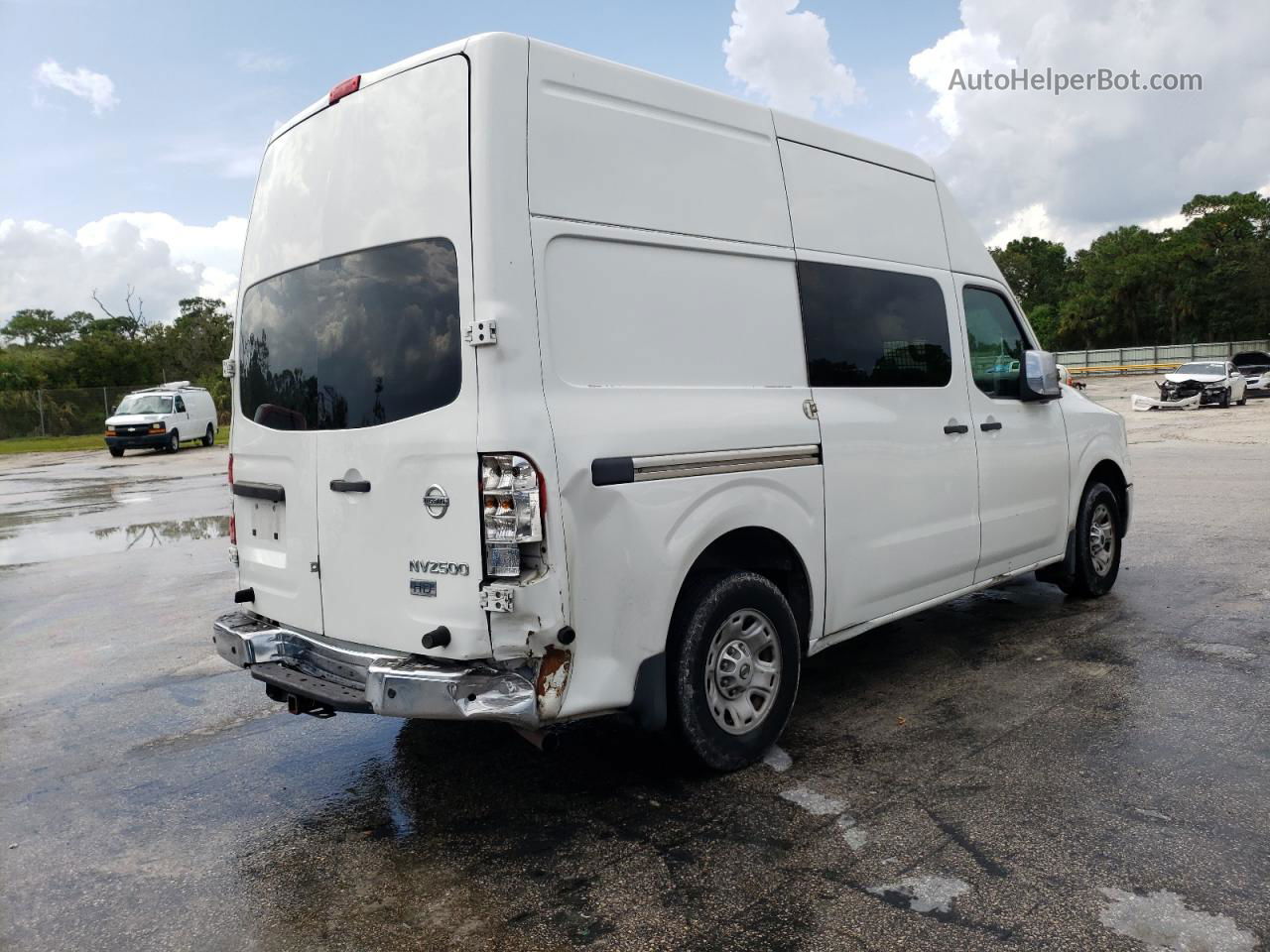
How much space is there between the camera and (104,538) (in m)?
12.2

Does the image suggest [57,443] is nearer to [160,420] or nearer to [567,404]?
[160,420]

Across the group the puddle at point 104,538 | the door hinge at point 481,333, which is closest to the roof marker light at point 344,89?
the door hinge at point 481,333

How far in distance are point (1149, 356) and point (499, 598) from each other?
66.8m

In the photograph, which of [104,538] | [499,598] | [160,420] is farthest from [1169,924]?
[160,420]

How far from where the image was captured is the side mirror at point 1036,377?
5961 mm

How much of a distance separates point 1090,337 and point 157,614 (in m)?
85.7

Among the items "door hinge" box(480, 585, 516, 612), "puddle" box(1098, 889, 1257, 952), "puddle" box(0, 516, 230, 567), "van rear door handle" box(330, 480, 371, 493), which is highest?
"van rear door handle" box(330, 480, 371, 493)

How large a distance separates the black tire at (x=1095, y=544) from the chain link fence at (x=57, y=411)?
123 feet

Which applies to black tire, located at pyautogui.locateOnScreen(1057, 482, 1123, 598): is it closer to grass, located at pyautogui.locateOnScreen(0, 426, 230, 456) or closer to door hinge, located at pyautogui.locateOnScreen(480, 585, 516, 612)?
door hinge, located at pyautogui.locateOnScreen(480, 585, 516, 612)

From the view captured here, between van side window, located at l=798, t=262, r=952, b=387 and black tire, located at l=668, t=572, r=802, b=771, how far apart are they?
3.51 ft

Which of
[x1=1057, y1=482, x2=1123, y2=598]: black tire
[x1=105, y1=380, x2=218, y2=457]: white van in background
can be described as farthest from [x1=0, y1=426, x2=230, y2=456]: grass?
[x1=1057, y1=482, x2=1123, y2=598]: black tire

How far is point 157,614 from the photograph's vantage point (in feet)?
25.6

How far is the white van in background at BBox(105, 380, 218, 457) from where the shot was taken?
93.2 feet

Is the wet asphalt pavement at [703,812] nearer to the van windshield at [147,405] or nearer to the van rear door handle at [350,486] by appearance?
the van rear door handle at [350,486]
